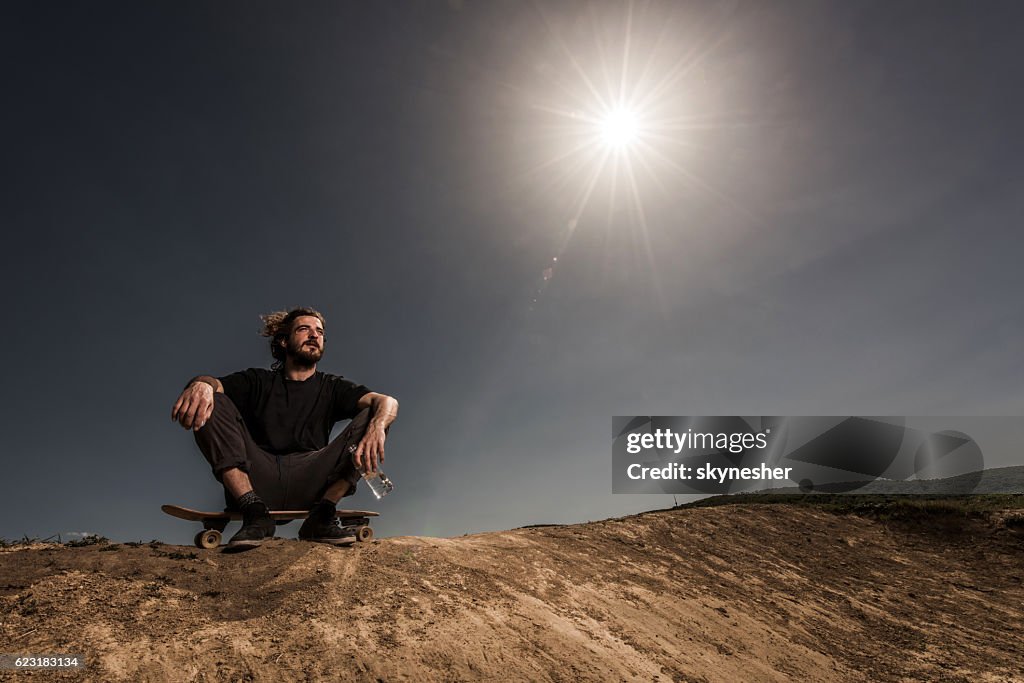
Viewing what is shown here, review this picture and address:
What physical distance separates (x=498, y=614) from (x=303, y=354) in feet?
10.8

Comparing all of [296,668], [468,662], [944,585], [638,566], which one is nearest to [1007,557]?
[944,585]

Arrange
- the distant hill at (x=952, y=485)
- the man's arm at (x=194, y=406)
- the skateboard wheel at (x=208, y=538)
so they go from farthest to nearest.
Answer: the distant hill at (x=952, y=485) → the skateboard wheel at (x=208, y=538) → the man's arm at (x=194, y=406)

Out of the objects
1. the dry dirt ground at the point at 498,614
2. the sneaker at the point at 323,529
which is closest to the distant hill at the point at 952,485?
the dry dirt ground at the point at 498,614

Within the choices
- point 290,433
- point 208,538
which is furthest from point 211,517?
point 290,433

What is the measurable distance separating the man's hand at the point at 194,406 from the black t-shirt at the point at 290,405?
0.60m

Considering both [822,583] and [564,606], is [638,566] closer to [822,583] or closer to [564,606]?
[564,606]

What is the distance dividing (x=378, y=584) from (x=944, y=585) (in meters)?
10.9

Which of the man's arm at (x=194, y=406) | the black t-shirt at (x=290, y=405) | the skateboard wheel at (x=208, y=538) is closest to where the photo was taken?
the man's arm at (x=194, y=406)

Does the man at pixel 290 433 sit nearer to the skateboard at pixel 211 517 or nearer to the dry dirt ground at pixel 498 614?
the skateboard at pixel 211 517

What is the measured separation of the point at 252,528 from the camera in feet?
14.3

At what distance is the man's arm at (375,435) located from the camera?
440cm

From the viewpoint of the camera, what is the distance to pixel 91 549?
4.48m

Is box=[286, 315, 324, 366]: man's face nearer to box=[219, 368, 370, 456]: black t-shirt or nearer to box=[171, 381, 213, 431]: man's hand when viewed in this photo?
box=[219, 368, 370, 456]: black t-shirt

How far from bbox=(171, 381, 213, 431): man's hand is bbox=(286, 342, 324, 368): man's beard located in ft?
3.61
